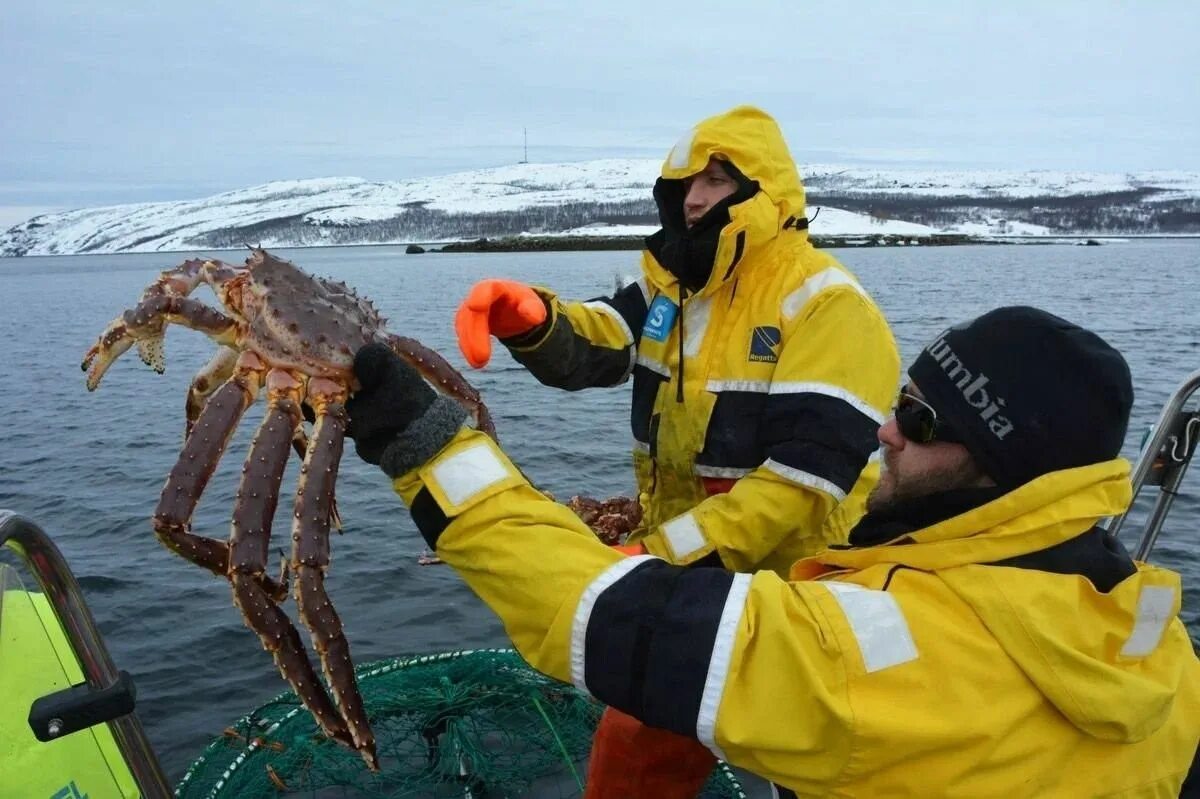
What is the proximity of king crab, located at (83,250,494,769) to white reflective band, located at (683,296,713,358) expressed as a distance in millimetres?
1228

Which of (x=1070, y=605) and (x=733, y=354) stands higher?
(x=733, y=354)

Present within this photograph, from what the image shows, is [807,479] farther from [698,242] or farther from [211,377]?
[211,377]

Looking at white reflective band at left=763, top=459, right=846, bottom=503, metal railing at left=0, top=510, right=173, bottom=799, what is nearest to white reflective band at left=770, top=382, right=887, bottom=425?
white reflective band at left=763, top=459, right=846, bottom=503

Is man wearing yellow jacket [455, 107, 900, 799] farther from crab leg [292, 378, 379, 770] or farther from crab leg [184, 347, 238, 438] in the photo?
crab leg [184, 347, 238, 438]

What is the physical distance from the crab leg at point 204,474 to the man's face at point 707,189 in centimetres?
177

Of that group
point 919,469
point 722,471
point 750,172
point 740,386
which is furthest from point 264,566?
point 750,172

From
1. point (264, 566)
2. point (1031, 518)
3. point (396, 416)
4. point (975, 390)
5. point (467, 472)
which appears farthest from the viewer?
point (264, 566)

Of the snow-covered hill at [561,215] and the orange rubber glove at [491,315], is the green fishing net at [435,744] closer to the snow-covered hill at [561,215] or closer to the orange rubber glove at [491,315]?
the orange rubber glove at [491,315]

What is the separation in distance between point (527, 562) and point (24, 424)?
614 inches

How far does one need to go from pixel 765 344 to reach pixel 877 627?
1.54m

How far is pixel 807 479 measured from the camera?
8.75 ft

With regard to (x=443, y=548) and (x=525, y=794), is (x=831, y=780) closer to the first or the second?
(x=443, y=548)

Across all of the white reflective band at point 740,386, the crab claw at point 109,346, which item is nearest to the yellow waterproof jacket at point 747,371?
the white reflective band at point 740,386

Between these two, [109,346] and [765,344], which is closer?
[765,344]
